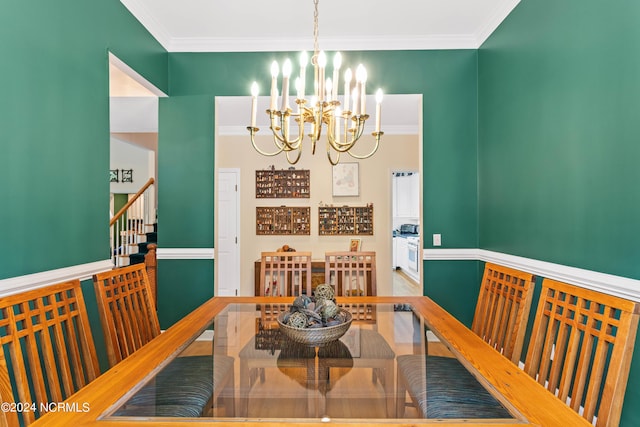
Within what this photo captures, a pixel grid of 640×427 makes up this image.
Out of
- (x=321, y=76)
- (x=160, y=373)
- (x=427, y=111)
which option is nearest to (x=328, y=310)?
(x=160, y=373)

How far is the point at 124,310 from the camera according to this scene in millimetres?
1693

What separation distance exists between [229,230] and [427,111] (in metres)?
3.43

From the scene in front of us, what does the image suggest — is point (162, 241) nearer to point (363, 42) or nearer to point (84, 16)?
point (84, 16)

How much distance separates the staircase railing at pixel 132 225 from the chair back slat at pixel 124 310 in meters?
3.65

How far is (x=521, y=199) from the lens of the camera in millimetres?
2590

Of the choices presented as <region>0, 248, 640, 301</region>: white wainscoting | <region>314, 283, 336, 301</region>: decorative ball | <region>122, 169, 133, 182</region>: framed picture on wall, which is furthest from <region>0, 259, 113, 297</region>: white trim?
<region>122, 169, 133, 182</region>: framed picture on wall

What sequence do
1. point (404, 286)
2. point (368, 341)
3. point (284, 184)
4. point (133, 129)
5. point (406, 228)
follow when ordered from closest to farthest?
point (368, 341) < point (133, 129) < point (284, 184) < point (404, 286) < point (406, 228)

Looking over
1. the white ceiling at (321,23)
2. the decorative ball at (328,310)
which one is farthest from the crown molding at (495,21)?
the decorative ball at (328,310)

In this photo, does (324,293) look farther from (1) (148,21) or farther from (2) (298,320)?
(1) (148,21)

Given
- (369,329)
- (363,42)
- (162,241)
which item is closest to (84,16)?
(162,241)

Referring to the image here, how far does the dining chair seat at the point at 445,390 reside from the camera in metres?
1.00

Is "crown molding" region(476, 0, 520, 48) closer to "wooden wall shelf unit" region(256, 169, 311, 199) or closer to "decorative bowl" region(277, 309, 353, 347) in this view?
"decorative bowl" region(277, 309, 353, 347)

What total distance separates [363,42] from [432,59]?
64cm

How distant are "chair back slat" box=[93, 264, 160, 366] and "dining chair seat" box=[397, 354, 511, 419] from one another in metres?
1.19
